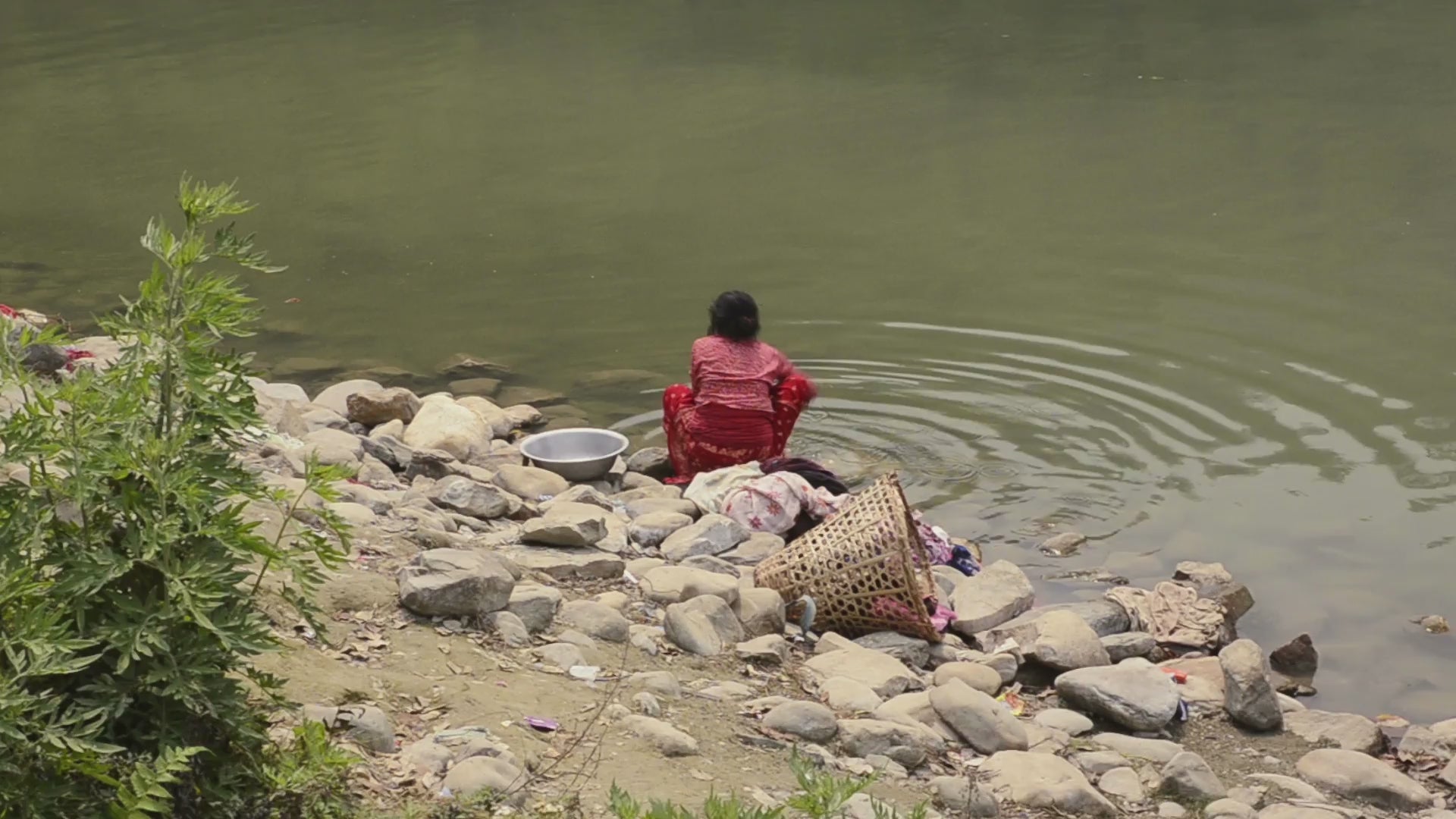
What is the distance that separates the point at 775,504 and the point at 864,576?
91 cm

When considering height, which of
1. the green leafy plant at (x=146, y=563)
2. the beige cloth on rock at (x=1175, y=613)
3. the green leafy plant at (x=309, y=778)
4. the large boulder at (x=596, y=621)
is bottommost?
the beige cloth on rock at (x=1175, y=613)

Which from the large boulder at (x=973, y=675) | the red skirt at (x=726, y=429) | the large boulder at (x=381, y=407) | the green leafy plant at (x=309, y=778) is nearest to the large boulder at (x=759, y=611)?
the large boulder at (x=973, y=675)

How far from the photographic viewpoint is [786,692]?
454cm

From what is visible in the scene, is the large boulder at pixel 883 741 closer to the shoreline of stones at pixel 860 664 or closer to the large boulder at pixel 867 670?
the shoreline of stones at pixel 860 664

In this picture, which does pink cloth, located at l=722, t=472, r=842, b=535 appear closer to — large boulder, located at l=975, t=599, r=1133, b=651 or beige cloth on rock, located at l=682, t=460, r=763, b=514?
beige cloth on rock, located at l=682, t=460, r=763, b=514

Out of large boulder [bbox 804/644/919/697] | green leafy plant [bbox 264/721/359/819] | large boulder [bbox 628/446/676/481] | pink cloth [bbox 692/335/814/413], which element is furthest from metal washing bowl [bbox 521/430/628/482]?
green leafy plant [bbox 264/721/359/819]

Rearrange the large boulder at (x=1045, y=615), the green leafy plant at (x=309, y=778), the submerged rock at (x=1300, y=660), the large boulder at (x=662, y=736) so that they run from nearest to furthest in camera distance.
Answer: the green leafy plant at (x=309, y=778), the large boulder at (x=662, y=736), the large boulder at (x=1045, y=615), the submerged rock at (x=1300, y=660)

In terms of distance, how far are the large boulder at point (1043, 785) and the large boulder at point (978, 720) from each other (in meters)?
0.14

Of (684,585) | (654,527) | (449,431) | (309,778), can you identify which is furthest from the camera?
(449,431)

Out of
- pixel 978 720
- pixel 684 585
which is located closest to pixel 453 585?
pixel 684 585

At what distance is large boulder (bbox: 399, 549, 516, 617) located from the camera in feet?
13.5

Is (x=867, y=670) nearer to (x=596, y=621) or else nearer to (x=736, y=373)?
(x=596, y=621)

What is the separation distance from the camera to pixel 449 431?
708 cm

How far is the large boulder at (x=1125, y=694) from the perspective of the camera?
484cm
